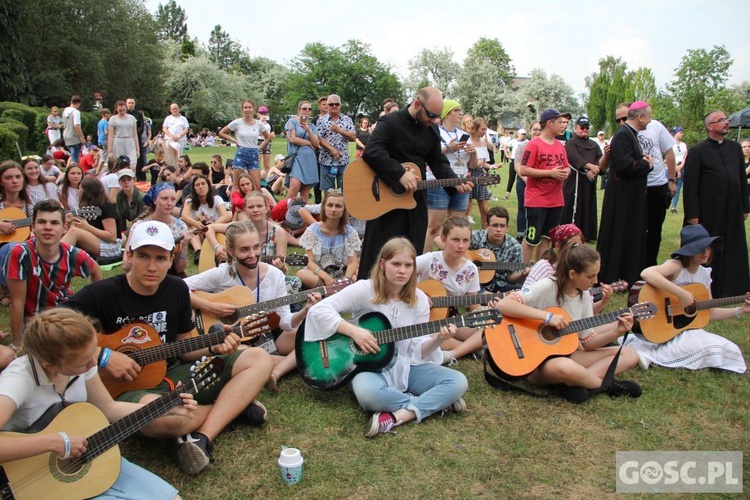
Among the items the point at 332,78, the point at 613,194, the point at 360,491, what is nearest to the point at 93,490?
the point at 360,491

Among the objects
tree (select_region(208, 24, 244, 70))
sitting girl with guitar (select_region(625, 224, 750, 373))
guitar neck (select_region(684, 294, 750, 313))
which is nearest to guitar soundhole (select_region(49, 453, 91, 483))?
sitting girl with guitar (select_region(625, 224, 750, 373))

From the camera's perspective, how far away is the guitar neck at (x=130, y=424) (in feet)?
7.91

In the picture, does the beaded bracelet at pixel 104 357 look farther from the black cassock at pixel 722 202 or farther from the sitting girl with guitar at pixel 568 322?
the black cassock at pixel 722 202

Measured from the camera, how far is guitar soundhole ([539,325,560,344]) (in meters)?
3.81

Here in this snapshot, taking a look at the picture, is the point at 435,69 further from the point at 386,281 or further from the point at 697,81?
the point at 386,281

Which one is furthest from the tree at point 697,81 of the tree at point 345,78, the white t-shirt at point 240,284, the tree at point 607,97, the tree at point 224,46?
the tree at point 224,46

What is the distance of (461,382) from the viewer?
11.4 ft

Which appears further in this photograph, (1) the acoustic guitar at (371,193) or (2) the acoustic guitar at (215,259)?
(2) the acoustic guitar at (215,259)

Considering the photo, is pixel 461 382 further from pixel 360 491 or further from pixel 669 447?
pixel 669 447

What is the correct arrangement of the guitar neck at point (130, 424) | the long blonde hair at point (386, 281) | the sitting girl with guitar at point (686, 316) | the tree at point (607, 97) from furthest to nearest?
1. the tree at point (607, 97)
2. the sitting girl with guitar at point (686, 316)
3. the long blonde hair at point (386, 281)
4. the guitar neck at point (130, 424)

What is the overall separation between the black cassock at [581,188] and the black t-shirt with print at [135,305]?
6.37 metres

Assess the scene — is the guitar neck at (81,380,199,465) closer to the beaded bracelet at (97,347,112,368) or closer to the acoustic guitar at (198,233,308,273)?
the beaded bracelet at (97,347,112,368)

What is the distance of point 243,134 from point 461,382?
282 inches

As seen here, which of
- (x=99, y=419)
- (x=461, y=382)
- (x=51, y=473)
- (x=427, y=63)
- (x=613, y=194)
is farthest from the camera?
(x=427, y=63)
